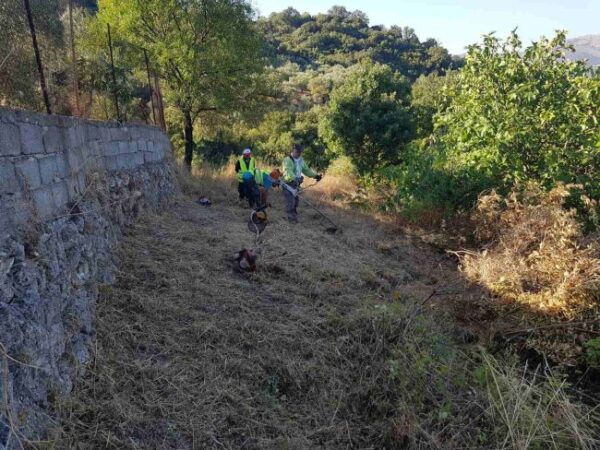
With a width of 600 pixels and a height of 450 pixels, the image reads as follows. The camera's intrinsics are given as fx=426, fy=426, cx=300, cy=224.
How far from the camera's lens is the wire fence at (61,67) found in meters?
6.90

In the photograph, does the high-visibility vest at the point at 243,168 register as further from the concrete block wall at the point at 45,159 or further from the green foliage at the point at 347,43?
the green foliage at the point at 347,43

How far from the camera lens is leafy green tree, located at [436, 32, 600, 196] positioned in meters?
6.50

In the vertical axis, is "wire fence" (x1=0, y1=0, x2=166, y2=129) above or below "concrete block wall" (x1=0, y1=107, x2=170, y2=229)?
above

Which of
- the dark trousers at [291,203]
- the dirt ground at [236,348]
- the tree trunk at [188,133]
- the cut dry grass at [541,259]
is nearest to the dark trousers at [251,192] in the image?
the dark trousers at [291,203]

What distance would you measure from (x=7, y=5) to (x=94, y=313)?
8336mm

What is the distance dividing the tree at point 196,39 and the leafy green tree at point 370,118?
3093 mm

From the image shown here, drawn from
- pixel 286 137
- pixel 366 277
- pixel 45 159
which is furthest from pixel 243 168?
pixel 286 137

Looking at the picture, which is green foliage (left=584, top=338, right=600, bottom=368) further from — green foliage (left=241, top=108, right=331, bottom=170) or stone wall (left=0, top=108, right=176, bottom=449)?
green foliage (left=241, top=108, right=331, bottom=170)

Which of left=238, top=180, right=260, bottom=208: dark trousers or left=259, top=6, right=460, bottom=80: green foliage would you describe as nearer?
left=238, top=180, right=260, bottom=208: dark trousers

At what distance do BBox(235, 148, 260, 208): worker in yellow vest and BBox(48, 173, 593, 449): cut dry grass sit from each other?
3.40 m

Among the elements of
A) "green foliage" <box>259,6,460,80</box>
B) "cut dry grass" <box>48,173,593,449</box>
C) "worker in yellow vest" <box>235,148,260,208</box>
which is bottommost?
"cut dry grass" <box>48,173,593,449</box>

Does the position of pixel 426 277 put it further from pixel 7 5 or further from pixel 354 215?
pixel 7 5

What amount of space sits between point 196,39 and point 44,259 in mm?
10573

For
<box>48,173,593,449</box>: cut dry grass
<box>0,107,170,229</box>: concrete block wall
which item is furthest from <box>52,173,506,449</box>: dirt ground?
<box>0,107,170,229</box>: concrete block wall
